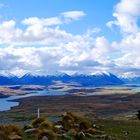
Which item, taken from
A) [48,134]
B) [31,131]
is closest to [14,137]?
[48,134]

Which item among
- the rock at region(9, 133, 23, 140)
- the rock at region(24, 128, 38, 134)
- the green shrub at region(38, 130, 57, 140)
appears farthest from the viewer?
the rock at region(24, 128, 38, 134)

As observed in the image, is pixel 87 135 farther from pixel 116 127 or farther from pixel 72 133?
pixel 116 127

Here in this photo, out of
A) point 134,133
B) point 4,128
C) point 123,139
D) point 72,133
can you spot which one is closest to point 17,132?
point 4,128

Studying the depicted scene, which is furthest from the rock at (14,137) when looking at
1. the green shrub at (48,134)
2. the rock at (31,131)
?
the rock at (31,131)

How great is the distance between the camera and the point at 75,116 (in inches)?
1236

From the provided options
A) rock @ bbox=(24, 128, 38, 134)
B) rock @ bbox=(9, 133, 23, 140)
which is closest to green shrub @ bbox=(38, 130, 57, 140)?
rock @ bbox=(9, 133, 23, 140)

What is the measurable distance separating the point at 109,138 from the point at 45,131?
518 centimetres

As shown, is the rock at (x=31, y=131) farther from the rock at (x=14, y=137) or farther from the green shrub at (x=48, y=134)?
the rock at (x=14, y=137)

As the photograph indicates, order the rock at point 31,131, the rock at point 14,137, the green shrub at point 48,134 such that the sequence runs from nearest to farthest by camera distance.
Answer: the rock at point 14,137 → the green shrub at point 48,134 → the rock at point 31,131

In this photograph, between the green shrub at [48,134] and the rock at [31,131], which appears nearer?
the green shrub at [48,134]

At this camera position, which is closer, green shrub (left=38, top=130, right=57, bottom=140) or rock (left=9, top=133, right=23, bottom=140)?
rock (left=9, top=133, right=23, bottom=140)

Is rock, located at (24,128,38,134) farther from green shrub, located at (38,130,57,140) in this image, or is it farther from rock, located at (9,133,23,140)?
rock, located at (9,133,23,140)

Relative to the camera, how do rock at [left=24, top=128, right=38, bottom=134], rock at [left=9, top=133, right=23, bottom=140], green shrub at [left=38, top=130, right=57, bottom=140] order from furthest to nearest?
rock at [left=24, top=128, right=38, bottom=134] < green shrub at [left=38, top=130, right=57, bottom=140] < rock at [left=9, top=133, right=23, bottom=140]

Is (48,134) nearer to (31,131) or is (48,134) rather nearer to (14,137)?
(14,137)
